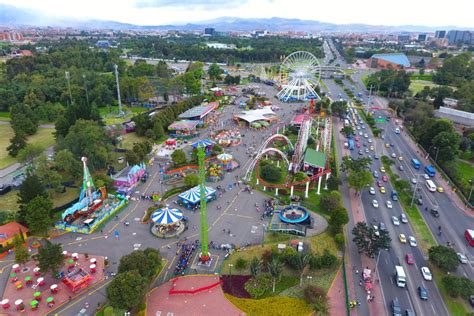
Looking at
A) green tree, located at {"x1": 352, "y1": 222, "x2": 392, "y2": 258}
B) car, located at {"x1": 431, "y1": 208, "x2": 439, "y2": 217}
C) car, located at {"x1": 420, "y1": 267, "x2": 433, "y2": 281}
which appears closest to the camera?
car, located at {"x1": 420, "y1": 267, "x2": 433, "y2": 281}

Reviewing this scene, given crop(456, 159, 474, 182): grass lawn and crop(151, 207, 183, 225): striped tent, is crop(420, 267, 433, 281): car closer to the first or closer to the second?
crop(456, 159, 474, 182): grass lawn

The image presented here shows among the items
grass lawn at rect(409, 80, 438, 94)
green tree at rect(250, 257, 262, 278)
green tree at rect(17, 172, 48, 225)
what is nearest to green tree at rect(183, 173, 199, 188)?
green tree at rect(17, 172, 48, 225)

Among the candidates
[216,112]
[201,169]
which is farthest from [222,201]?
[216,112]

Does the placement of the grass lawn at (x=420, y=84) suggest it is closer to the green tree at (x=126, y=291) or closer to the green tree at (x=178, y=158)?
the green tree at (x=178, y=158)

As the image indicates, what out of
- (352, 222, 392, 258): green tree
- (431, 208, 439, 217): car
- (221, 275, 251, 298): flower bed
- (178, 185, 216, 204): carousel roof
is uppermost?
(352, 222, 392, 258): green tree

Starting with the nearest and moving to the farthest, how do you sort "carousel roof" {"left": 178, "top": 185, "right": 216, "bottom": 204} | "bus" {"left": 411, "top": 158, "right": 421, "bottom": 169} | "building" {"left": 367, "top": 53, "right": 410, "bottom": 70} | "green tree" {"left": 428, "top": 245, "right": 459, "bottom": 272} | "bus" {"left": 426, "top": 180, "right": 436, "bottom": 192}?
"green tree" {"left": 428, "top": 245, "right": 459, "bottom": 272} < "carousel roof" {"left": 178, "top": 185, "right": 216, "bottom": 204} < "bus" {"left": 426, "top": 180, "right": 436, "bottom": 192} < "bus" {"left": 411, "top": 158, "right": 421, "bottom": 169} < "building" {"left": 367, "top": 53, "right": 410, "bottom": 70}

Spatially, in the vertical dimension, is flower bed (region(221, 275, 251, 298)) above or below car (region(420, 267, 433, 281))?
below
